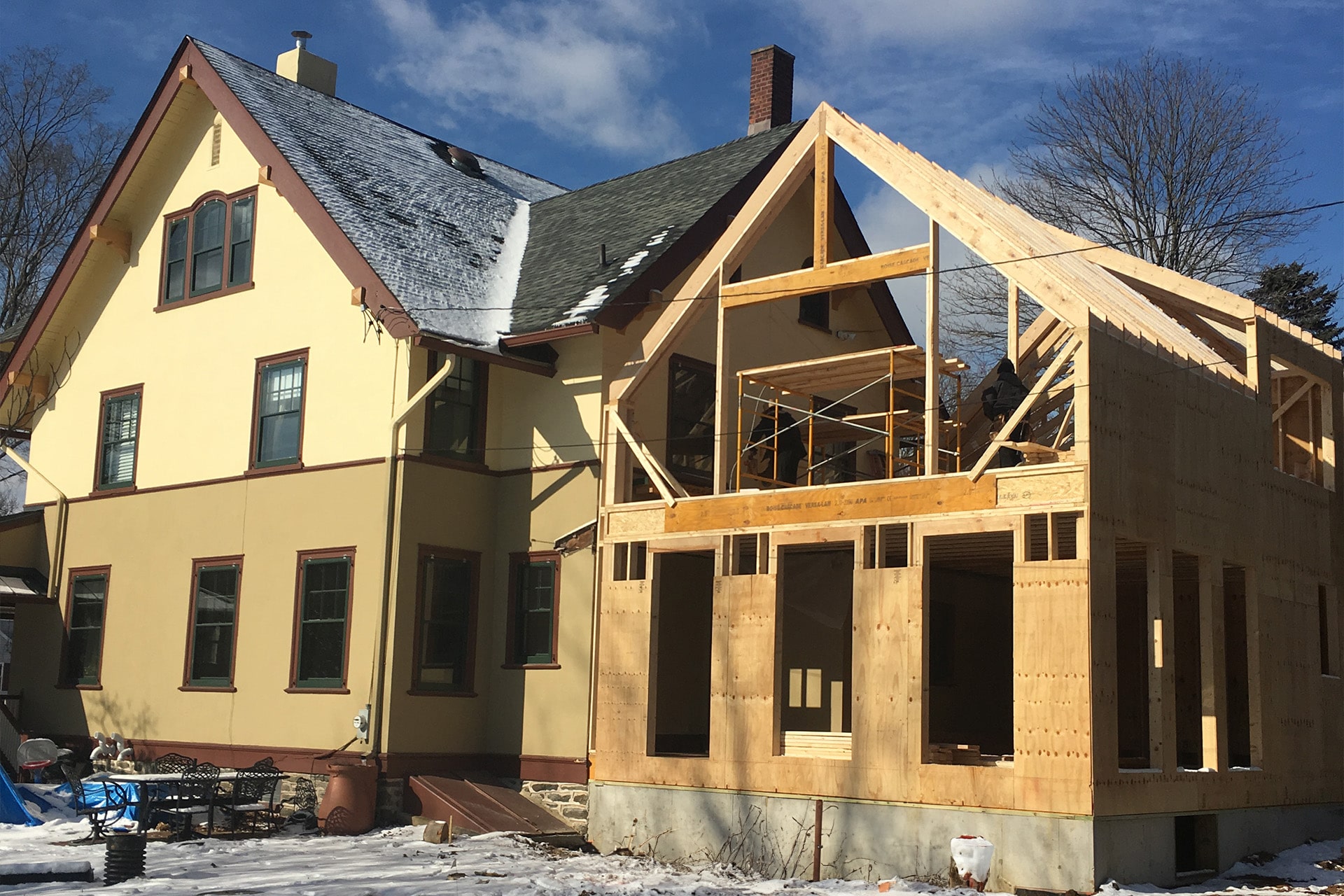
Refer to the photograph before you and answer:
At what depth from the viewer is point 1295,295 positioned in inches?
1329

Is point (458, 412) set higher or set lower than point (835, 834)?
higher

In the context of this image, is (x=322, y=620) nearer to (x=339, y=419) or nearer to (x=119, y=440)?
(x=339, y=419)

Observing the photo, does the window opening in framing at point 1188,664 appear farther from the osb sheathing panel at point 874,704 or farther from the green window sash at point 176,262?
the green window sash at point 176,262

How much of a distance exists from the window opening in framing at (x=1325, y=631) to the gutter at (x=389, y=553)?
40.5ft

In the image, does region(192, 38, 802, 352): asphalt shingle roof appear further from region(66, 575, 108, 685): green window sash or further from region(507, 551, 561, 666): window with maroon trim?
region(66, 575, 108, 685): green window sash

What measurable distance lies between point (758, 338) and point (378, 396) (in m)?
6.04

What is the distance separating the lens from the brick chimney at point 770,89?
1041 inches

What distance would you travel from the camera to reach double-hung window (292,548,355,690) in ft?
65.8

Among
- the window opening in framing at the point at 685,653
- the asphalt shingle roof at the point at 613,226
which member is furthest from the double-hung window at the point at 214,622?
the window opening in framing at the point at 685,653

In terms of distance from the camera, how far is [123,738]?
22656 millimetres

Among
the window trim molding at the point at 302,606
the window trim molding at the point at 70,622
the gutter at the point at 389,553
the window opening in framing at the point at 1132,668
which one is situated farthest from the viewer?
the window trim molding at the point at 70,622

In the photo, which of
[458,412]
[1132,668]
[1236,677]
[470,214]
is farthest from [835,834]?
[470,214]

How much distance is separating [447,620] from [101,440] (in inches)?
332

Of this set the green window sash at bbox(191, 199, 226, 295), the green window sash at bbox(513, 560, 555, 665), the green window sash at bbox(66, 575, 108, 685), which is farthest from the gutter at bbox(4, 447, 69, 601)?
the green window sash at bbox(513, 560, 555, 665)
